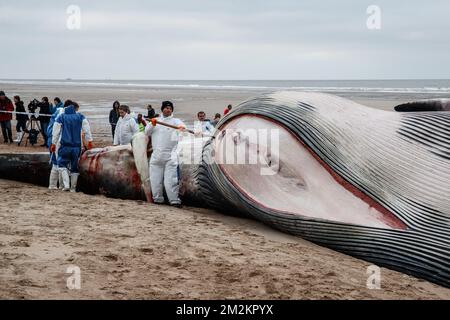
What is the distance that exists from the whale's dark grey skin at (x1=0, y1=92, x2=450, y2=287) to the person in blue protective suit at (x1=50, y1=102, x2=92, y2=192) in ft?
8.11

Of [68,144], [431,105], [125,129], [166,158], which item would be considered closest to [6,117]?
[125,129]

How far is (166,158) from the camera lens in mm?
8648

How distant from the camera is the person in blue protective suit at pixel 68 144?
9391 mm

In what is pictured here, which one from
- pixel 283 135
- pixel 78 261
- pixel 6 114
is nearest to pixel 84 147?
pixel 283 135

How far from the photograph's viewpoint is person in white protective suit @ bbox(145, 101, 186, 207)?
862cm

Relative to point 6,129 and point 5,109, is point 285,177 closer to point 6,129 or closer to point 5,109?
point 5,109

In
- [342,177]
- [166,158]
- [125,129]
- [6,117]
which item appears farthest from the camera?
[6,117]

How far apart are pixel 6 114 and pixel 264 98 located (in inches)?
460

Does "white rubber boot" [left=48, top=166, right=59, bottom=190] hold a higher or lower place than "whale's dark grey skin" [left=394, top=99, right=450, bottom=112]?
lower

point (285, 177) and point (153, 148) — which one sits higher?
point (153, 148)

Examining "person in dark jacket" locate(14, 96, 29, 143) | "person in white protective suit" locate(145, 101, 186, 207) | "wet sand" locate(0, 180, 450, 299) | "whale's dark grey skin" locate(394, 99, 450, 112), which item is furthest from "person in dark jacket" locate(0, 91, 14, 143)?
"whale's dark grey skin" locate(394, 99, 450, 112)

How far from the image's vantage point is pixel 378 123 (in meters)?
7.34

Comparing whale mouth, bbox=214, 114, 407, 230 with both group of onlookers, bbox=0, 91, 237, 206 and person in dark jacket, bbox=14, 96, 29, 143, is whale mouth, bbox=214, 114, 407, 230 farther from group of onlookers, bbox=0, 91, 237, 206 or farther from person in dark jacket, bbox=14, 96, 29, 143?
person in dark jacket, bbox=14, 96, 29, 143

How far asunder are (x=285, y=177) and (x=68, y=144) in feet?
13.3
